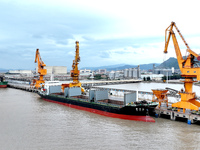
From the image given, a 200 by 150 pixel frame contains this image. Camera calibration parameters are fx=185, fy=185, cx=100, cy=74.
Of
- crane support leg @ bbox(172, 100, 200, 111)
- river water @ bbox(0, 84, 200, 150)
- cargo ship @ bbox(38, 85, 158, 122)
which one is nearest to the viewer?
river water @ bbox(0, 84, 200, 150)

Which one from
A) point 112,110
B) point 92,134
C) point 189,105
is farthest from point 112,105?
point 189,105

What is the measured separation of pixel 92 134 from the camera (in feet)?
47.3

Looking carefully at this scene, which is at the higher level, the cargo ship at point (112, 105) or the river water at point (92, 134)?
the cargo ship at point (112, 105)

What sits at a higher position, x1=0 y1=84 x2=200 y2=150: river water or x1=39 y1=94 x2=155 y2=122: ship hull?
x1=39 y1=94 x2=155 y2=122: ship hull

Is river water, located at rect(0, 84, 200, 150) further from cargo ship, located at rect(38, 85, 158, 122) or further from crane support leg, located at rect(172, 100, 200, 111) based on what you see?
crane support leg, located at rect(172, 100, 200, 111)

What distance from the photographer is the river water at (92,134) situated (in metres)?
12.3

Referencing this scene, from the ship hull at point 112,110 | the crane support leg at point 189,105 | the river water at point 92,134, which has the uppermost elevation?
the crane support leg at point 189,105

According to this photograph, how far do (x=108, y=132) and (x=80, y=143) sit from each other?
3044mm

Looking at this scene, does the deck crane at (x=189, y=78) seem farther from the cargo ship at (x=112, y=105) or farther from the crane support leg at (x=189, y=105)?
the cargo ship at (x=112, y=105)

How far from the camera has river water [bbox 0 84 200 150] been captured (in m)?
12.3

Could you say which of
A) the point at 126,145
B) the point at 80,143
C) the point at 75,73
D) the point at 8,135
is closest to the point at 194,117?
the point at 126,145

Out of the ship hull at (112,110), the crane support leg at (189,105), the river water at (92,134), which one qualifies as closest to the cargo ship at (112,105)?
the ship hull at (112,110)

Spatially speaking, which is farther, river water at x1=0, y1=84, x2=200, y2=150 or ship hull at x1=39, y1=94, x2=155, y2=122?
ship hull at x1=39, y1=94, x2=155, y2=122

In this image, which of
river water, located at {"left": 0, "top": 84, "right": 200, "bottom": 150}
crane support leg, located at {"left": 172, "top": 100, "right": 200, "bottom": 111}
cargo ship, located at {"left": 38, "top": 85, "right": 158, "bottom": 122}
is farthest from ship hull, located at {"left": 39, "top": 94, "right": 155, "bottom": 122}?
crane support leg, located at {"left": 172, "top": 100, "right": 200, "bottom": 111}
